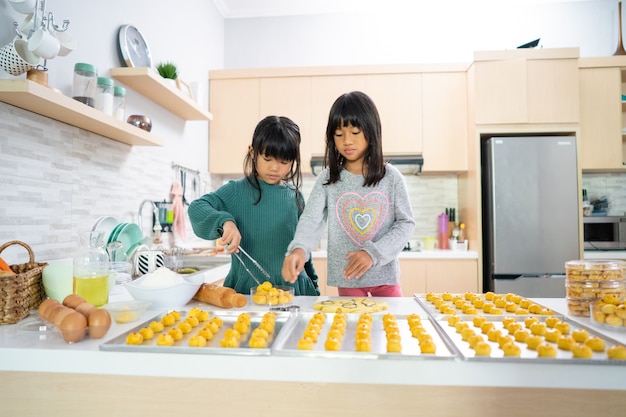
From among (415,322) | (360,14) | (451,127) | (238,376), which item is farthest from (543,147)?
(238,376)

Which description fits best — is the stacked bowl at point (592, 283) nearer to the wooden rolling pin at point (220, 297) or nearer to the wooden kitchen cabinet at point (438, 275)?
the wooden rolling pin at point (220, 297)

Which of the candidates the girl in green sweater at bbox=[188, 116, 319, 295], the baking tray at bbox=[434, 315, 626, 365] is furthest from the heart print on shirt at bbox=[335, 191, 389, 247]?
the baking tray at bbox=[434, 315, 626, 365]

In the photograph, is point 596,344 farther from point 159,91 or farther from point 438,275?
point 438,275

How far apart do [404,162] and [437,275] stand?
902 mm

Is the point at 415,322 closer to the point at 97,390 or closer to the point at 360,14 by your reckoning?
the point at 97,390

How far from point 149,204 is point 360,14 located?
2.56 metres

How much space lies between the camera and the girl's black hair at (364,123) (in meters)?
1.49

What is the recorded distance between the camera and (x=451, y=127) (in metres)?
3.45

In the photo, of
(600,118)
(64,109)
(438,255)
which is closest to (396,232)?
(64,109)

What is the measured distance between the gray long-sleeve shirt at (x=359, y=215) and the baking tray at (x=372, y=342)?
1.47 ft

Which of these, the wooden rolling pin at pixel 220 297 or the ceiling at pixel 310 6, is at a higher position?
the ceiling at pixel 310 6

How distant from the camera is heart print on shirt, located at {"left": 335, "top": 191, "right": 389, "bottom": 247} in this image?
5.14ft

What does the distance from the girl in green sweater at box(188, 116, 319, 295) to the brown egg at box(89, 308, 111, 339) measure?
63 centimetres

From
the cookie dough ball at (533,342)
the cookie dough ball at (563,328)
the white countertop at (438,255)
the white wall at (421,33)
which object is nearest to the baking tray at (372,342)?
the cookie dough ball at (533,342)
